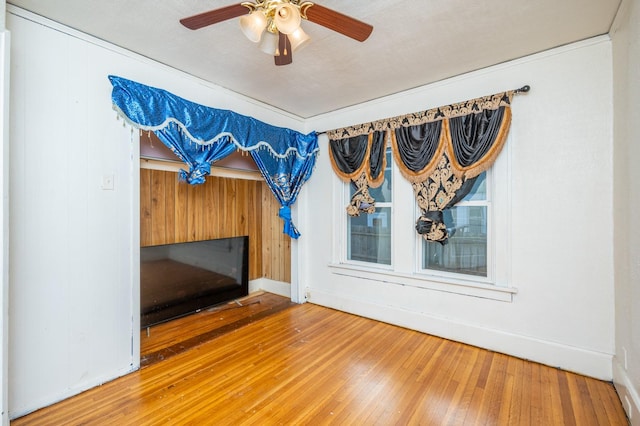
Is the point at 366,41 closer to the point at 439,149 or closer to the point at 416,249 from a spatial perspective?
the point at 439,149

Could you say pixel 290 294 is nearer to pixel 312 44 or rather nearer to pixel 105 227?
pixel 105 227

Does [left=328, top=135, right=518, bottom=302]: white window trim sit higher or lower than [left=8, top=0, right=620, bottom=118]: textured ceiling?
lower

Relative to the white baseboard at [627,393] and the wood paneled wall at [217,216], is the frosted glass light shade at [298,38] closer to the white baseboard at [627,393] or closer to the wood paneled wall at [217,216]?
the wood paneled wall at [217,216]

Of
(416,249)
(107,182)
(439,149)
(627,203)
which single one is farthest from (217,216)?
(627,203)

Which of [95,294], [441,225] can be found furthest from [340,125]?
[95,294]

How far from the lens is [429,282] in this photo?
115 inches

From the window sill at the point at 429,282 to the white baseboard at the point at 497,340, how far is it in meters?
0.29

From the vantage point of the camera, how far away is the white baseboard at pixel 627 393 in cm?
161

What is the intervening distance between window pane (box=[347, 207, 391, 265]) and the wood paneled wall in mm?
1061

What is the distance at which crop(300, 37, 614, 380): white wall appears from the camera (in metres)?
2.12

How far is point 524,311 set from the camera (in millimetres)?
2416

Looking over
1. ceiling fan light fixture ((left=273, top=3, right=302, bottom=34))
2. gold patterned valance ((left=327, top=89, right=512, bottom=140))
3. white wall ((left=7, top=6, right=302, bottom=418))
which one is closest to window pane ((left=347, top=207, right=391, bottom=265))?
gold patterned valance ((left=327, top=89, right=512, bottom=140))

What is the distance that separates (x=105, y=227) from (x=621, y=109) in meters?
3.74

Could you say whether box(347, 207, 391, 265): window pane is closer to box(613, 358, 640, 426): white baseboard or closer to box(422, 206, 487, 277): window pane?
box(422, 206, 487, 277): window pane
